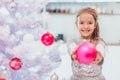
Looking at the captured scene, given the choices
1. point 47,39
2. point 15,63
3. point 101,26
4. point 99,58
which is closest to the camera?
point 15,63

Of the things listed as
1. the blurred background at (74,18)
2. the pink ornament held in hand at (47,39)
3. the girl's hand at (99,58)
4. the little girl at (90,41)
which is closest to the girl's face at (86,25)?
the little girl at (90,41)

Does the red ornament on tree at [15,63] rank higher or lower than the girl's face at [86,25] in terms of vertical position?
lower

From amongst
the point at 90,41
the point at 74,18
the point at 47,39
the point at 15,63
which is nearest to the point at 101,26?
the point at 74,18

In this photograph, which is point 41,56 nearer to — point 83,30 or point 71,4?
point 83,30

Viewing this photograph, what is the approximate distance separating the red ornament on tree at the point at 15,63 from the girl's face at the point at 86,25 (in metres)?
0.52

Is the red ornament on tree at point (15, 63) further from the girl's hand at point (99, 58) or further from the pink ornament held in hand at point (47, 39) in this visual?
the girl's hand at point (99, 58)

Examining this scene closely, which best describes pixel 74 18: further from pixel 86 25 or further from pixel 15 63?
pixel 15 63

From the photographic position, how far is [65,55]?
2.41 metres

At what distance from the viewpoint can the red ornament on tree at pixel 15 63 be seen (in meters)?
1.96

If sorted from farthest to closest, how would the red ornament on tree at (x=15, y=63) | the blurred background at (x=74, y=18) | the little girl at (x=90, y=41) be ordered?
the blurred background at (x=74, y=18)
the little girl at (x=90, y=41)
the red ornament on tree at (x=15, y=63)

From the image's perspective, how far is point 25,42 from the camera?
2.06 m

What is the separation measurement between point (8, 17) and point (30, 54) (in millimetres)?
309

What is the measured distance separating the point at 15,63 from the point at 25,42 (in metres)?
0.18

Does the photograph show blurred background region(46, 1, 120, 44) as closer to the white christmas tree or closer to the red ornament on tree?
the white christmas tree
